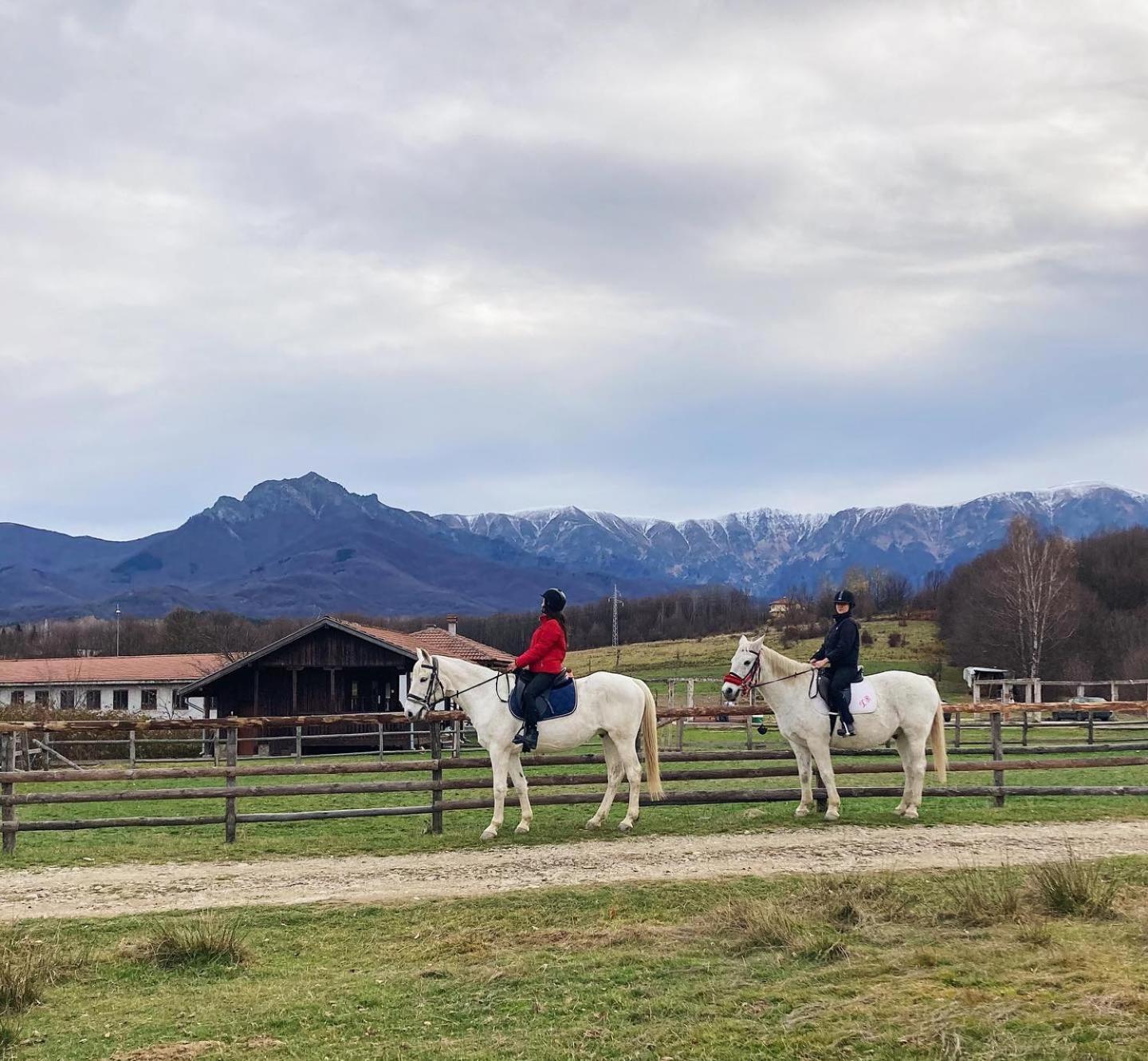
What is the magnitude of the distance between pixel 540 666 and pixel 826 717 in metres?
3.58

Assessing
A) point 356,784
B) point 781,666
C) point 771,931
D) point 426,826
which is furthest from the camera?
point 426,826

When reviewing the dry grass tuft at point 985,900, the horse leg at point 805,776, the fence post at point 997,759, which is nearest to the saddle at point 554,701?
the horse leg at point 805,776

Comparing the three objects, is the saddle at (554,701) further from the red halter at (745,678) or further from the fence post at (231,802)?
the fence post at (231,802)

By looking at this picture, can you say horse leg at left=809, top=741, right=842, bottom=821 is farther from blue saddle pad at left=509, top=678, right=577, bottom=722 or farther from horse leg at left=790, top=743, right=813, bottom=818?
blue saddle pad at left=509, top=678, right=577, bottom=722

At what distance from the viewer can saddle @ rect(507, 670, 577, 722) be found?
41.1 feet

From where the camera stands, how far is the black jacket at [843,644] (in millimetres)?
12711

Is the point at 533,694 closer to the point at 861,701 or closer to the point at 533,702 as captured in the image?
the point at 533,702

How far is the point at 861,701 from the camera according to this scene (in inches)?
506

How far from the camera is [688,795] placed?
13.3 m

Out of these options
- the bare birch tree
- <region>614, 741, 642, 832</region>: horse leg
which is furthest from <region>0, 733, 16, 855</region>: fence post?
the bare birch tree

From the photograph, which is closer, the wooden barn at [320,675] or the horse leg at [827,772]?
the horse leg at [827,772]

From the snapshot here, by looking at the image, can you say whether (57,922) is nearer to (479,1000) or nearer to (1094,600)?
(479,1000)

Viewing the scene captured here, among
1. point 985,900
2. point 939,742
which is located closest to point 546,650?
point 939,742

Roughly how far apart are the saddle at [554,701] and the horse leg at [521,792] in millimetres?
677
